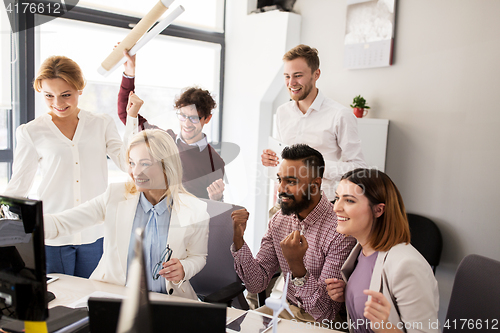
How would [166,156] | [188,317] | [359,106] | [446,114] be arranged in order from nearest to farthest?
[188,317] < [166,156] < [446,114] < [359,106]

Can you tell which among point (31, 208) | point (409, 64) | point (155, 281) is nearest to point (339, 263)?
point (155, 281)

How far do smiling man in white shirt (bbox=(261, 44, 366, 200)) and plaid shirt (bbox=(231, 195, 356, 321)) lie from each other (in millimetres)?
445

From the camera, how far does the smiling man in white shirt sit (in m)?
2.18

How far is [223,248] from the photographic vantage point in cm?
196

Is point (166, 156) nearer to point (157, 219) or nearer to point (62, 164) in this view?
point (157, 219)

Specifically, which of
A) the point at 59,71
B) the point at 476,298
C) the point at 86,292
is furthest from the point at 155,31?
the point at 476,298

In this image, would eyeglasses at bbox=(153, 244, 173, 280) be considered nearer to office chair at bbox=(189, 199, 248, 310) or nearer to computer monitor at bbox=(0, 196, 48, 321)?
office chair at bbox=(189, 199, 248, 310)

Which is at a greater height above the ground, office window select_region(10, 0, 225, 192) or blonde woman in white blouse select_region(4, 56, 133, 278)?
office window select_region(10, 0, 225, 192)

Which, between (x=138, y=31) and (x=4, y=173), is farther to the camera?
(x=4, y=173)

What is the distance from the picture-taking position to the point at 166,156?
1606 mm

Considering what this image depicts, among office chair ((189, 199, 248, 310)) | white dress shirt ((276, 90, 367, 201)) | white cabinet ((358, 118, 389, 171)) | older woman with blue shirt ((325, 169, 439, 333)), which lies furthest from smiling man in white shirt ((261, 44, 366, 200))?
older woman with blue shirt ((325, 169, 439, 333))

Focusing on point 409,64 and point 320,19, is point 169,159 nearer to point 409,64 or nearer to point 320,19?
point 409,64

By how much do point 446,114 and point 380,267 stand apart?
1.66 metres

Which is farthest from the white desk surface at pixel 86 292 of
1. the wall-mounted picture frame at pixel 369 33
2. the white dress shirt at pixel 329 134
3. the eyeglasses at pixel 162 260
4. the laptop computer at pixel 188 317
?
the wall-mounted picture frame at pixel 369 33
